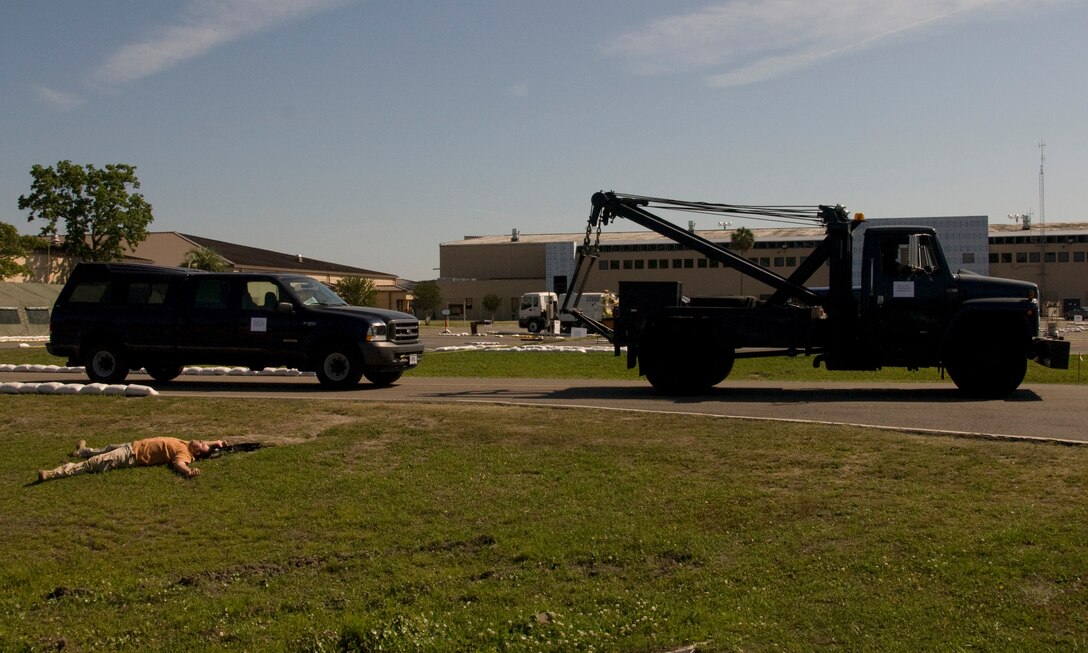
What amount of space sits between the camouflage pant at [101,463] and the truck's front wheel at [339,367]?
7024 mm

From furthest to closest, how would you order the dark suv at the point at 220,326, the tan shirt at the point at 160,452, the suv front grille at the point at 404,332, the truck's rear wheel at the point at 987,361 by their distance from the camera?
the suv front grille at the point at 404,332 → the dark suv at the point at 220,326 → the truck's rear wheel at the point at 987,361 → the tan shirt at the point at 160,452

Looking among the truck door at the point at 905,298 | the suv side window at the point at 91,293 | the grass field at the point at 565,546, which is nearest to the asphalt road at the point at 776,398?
the truck door at the point at 905,298

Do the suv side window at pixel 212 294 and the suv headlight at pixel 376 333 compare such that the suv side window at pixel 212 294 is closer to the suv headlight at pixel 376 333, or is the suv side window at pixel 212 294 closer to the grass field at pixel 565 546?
the suv headlight at pixel 376 333

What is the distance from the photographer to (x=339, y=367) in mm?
17625

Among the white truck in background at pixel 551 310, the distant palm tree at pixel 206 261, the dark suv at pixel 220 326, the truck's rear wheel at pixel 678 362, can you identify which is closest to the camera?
the truck's rear wheel at pixel 678 362

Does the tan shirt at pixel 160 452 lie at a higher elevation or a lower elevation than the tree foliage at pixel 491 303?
lower

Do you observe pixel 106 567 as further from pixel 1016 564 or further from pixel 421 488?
pixel 1016 564

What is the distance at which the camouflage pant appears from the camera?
10102 mm

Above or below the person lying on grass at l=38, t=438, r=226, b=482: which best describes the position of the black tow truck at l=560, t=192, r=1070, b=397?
above

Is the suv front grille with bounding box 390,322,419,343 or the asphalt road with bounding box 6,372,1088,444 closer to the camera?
the asphalt road with bounding box 6,372,1088,444

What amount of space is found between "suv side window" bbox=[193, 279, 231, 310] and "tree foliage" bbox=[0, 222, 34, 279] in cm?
5605

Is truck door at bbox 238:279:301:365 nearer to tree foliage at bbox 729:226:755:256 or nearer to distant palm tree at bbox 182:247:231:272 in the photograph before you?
distant palm tree at bbox 182:247:231:272

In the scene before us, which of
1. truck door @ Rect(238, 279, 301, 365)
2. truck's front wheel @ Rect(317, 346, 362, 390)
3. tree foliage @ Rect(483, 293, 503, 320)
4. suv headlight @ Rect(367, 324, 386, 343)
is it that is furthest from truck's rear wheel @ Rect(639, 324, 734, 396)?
tree foliage @ Rect(483, 293, 503, 320)

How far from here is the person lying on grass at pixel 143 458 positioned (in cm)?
1006
